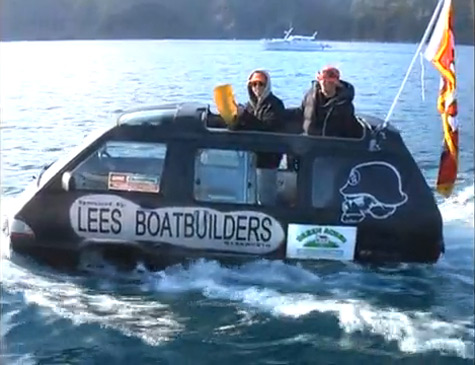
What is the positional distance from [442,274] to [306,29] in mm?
697

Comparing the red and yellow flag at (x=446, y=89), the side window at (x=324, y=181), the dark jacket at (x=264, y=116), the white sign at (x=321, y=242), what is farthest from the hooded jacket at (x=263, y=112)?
the red and yellow flag at (x=446, y=89)

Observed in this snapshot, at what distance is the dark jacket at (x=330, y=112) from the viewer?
2.50 meters

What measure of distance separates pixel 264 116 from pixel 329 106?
16 cm

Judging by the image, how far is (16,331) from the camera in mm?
2484

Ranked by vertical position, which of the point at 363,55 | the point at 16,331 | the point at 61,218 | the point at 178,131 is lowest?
the point at 16,331

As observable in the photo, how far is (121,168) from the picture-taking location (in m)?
2.57

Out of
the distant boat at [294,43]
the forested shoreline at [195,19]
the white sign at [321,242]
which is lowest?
the white sign at [321,242]

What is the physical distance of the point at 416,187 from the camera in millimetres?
2549

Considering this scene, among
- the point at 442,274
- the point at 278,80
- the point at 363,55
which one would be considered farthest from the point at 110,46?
the point at 442,274

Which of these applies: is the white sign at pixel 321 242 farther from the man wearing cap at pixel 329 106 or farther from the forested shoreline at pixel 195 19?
the forested shoreline at pixel 195 19

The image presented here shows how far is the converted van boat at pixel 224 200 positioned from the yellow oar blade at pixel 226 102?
26 mm

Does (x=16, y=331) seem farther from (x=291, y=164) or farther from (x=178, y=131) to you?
(x=291, y=164)

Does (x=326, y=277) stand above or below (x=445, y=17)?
below

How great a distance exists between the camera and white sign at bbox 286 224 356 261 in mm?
2514
